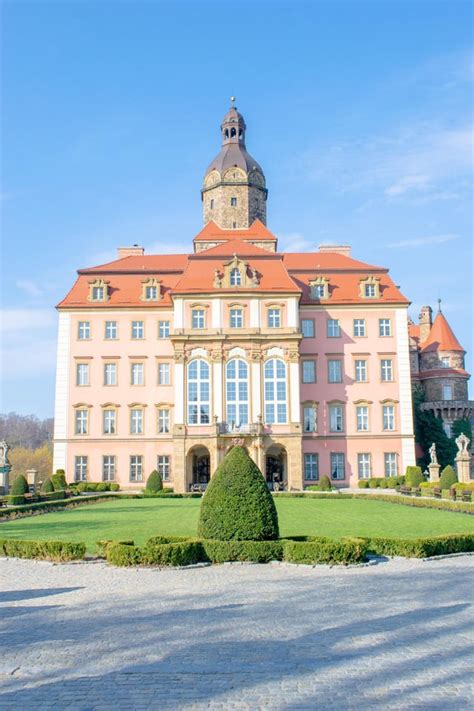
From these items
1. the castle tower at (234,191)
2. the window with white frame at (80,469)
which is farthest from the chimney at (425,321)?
the window with white frame at (80,469)

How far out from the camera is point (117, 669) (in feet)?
24.4

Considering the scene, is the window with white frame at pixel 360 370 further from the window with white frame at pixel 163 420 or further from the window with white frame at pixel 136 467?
the window with white frame at pixel 136 467

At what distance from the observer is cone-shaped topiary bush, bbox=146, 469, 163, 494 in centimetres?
4122

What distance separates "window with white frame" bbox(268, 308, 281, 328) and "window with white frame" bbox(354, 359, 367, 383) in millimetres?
6448

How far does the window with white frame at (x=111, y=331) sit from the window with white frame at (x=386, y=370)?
1788 cm

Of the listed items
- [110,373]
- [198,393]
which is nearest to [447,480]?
[198,393]

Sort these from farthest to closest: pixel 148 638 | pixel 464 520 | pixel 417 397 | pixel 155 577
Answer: pixel 417 397 < pixel 464 520 < pixel 155 577 < pixel 148 638

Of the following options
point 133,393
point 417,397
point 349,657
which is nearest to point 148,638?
point 349,657

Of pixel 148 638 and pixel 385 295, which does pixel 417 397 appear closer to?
pixel 385 295

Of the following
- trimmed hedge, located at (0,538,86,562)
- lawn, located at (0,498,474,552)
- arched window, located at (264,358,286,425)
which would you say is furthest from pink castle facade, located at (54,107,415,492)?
trimmed hedge, located at (0,538,86,562)

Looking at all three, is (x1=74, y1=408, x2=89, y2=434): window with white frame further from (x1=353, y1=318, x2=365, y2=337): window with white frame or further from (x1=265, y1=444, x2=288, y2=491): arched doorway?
(x1=353, y1=318, x2=365, y2=337): window with white frame

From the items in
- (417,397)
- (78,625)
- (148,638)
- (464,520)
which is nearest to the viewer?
(148,638)

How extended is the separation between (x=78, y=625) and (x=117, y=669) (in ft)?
7.10

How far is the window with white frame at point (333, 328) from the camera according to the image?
47.6 meters
